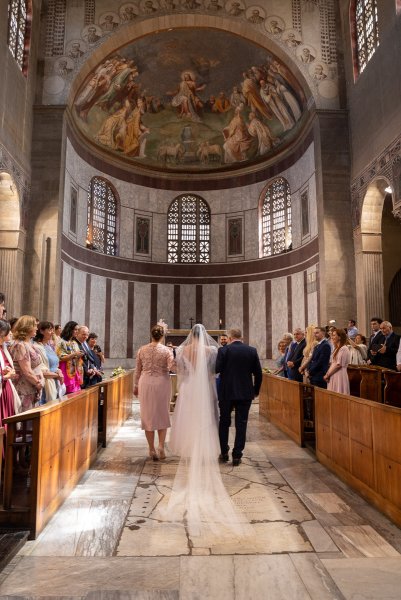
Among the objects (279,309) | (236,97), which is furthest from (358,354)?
(236,97)

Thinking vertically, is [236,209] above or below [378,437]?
above

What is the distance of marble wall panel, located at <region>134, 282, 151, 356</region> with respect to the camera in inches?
858

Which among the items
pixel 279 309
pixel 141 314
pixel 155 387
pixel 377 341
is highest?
pixel 279 309

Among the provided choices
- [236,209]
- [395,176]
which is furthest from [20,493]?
[236,209]

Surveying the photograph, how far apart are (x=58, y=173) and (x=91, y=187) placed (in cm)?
417

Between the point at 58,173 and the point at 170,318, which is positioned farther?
the point at 170,318

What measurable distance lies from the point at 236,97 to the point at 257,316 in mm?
9495

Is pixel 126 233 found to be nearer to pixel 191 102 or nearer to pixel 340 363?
pixel 191 102

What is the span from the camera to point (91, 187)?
2064 cm

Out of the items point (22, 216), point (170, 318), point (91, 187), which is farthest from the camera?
point (170, 318)

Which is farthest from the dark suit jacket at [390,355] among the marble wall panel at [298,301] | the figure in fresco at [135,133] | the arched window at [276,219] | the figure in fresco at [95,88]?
the figure in fresco at [135,133]

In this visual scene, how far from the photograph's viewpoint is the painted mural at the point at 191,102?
63.3ft

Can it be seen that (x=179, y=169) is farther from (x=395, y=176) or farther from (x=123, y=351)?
(x=395, y=176)

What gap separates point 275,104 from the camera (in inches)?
790
